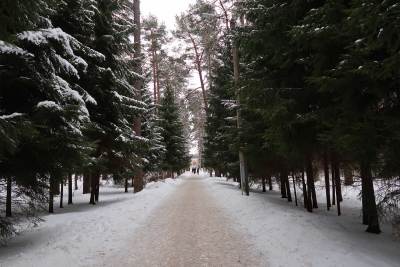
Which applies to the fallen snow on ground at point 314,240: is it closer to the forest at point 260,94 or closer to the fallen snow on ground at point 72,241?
the forest at point 260,94

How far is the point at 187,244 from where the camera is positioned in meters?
7.66

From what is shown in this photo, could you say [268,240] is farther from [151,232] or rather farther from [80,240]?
[80,240]

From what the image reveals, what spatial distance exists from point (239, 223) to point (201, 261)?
3830 millimetres

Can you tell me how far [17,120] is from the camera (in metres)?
6.08

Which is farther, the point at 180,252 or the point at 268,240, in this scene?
the point at 268,240

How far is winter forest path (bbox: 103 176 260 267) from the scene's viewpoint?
6406mm

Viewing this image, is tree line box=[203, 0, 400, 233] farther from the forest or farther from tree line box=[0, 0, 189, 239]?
tree line box=[0, 0, 189, 239]

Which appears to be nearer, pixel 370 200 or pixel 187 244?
pixel 187 244

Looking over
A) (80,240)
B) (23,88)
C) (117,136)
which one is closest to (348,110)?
(80,240)

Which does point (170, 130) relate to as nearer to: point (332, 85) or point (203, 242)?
point (203, 242)

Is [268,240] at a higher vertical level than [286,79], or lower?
lower

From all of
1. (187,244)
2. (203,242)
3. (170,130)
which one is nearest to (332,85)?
(203,242)

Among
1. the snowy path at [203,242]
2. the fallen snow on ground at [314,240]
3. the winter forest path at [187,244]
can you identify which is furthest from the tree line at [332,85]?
the winter forest path at [187,244]

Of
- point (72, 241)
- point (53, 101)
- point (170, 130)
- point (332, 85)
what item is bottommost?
point (72, 241)
